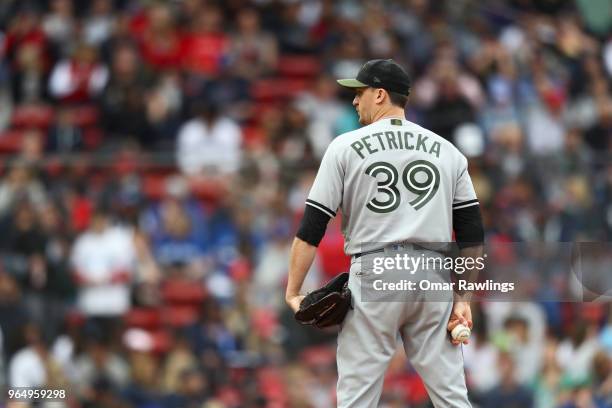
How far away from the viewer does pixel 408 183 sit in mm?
5953

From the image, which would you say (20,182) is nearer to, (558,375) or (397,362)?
(397,362)

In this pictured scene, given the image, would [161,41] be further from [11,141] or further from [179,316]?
[179,316]

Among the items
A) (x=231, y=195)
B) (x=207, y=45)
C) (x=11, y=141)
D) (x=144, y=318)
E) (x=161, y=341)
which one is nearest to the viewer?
(x=161, y=341)

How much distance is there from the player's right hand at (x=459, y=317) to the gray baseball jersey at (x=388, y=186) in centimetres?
34

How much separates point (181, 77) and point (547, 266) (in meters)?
5.81

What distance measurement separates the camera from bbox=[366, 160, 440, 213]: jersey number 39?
234 inches

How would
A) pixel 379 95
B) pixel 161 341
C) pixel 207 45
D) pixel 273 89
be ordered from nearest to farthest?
pixel 379 95 → pixel 161 341 → pixel 273 89 → pixel 207 45

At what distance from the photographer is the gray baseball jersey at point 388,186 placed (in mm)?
5934

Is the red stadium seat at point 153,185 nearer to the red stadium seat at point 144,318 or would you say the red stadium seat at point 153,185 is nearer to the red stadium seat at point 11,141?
the red stadium seat at point 144,318

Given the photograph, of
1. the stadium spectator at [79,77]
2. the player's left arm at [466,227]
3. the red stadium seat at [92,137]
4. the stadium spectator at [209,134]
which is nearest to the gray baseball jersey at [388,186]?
the player's left arm at [466,227]

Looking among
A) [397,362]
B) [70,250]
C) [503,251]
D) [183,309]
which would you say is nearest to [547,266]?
[503,251]

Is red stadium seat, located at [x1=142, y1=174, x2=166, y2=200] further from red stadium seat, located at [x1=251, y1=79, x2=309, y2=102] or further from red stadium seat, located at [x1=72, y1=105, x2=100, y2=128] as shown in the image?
red stadium seat, located at [x1=251, y1=79, x2=309, y2=102]

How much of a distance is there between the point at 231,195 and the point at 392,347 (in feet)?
21.8

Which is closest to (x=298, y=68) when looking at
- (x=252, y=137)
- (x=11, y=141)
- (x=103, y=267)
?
(x=252, y=137)
